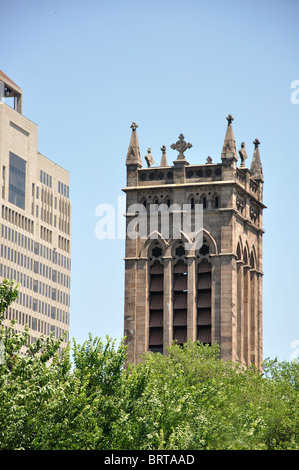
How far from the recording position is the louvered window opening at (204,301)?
150m

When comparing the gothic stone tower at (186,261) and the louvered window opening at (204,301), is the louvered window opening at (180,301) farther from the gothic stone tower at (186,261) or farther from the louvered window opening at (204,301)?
the louvered window opening at (204,301)

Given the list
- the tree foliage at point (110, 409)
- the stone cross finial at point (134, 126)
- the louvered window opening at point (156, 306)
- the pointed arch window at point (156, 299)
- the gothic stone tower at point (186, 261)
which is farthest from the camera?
the stone cross finial at point (134, 126)

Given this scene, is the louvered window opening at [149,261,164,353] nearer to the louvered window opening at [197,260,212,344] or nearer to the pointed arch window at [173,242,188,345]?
the pointed arch window at [173,242,188,345]

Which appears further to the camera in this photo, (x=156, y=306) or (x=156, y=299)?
(x=156, y=299)

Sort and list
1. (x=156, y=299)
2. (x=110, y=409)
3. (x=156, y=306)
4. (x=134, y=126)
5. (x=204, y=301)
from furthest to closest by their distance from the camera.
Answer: (x=134, y=126) < (x=156, y=299) < (x=156, y=306) < (x=204, y=301) < (x=110, y=409)

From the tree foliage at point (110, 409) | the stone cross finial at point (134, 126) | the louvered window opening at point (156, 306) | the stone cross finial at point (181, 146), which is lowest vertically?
the tree foliage at point (110, 409)

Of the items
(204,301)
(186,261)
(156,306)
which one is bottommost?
(156,306)

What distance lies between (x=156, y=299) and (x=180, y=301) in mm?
2617

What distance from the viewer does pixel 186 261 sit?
15138cm

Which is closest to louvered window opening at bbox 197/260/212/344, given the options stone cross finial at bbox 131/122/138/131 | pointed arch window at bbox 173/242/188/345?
pointed arch window at bbox 173/242/188/345

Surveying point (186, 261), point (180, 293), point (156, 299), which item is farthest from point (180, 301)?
point (186, 261)

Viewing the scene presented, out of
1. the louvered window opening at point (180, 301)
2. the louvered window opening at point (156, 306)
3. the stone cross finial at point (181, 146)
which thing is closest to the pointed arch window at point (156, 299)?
the louvered window opening at point (156, 306)

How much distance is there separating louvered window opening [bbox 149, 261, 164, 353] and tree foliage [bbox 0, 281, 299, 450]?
127 feet

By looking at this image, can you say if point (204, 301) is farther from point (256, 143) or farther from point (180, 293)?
point (256, 143)
